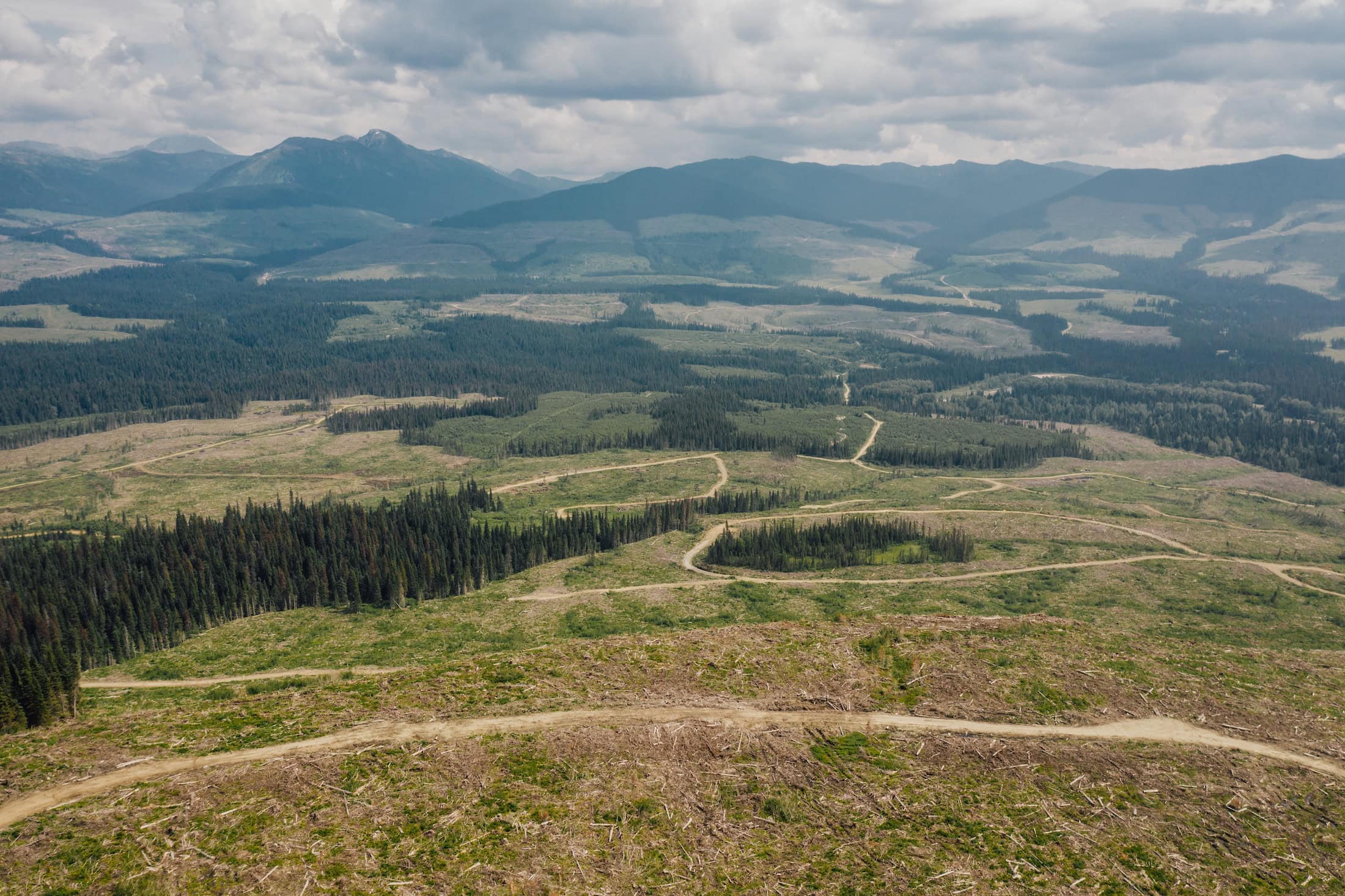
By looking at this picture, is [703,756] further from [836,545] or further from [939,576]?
[836,545]

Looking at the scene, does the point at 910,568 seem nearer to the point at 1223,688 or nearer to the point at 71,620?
the point at 1223,688

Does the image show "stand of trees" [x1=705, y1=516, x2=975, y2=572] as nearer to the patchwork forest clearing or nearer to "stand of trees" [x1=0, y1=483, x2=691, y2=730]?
"stand of trees" [x1=0, y1=483, x2=691, y2=730]

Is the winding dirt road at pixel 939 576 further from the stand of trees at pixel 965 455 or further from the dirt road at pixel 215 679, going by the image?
the stand of trees at pixel 965 455

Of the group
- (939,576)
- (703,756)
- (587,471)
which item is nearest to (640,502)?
(587,471)

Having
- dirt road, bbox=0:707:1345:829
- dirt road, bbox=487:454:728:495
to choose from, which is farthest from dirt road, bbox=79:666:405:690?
dirt road, bbox=487:454:728:495

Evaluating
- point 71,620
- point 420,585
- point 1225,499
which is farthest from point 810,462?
point 71,620

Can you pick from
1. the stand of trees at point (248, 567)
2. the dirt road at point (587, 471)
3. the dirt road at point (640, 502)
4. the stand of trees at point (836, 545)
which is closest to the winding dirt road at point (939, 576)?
the stand of trees at point (836, 545)
